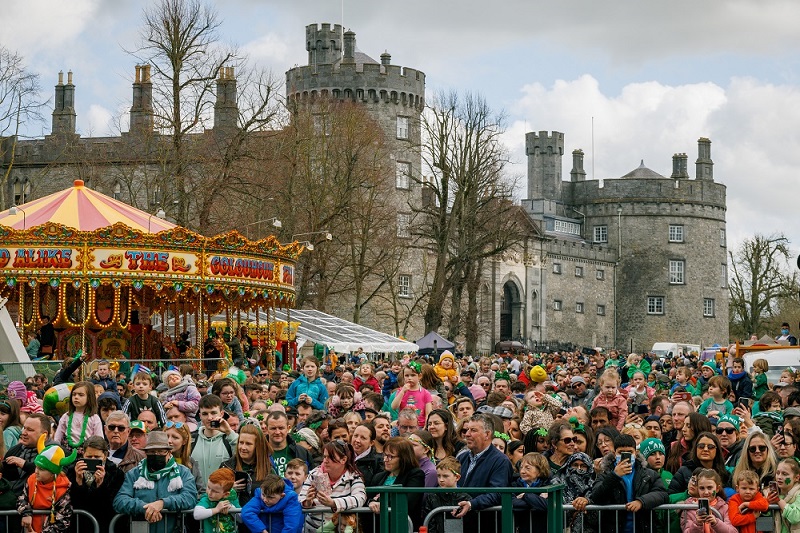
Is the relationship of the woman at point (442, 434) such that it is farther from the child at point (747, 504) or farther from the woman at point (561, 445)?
the child at point (747, 504)

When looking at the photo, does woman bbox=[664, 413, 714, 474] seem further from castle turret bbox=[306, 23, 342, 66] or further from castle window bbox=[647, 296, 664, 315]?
castle window bbox=[647, 296, 664, 315]

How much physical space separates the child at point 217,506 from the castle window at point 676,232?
80.2m

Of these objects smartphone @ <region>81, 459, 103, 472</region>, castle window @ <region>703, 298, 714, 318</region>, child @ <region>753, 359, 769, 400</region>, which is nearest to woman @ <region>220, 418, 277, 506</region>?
smartphone @ <region>81, 459, 103, 472</region>

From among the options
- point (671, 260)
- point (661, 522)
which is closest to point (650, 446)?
point (661, 522)

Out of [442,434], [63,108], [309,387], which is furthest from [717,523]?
[63,108]

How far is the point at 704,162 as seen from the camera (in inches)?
3578

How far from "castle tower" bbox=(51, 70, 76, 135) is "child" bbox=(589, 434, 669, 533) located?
6023cm

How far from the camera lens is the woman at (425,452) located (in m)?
9.65

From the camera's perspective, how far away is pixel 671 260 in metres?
86.8

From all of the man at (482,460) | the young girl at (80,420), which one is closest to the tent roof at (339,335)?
the young girl at (80,420)

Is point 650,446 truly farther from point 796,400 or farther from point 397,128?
point 397,128

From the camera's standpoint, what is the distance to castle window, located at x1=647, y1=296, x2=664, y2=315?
85562mm

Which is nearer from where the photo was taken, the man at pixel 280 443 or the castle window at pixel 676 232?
the man at pixel 280 443

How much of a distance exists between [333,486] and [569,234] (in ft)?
258
